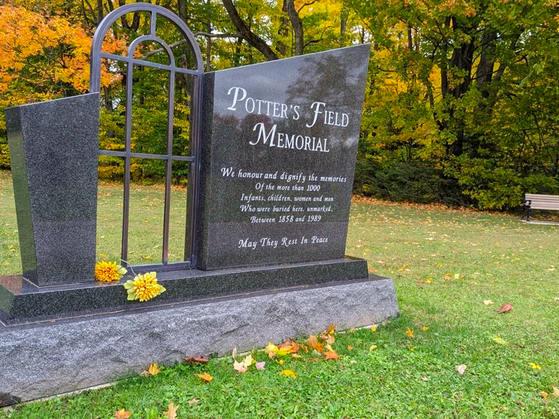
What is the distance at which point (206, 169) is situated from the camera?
356 centimetres

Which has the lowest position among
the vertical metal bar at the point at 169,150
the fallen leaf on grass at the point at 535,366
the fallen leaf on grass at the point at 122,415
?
the fallen leaf on grass at the point at 122,415

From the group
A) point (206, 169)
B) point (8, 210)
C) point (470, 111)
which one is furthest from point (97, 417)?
point (470, 111)

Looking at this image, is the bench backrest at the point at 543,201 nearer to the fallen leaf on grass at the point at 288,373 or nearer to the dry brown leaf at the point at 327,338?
the dry brown leaf at the point at 327,338

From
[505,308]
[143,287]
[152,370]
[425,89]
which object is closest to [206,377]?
[152,370]

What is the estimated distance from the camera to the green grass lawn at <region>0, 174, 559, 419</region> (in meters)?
2.68

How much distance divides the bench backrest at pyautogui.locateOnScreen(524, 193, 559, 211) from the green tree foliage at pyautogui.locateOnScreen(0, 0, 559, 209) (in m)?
1.98

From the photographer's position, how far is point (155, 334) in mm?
3029

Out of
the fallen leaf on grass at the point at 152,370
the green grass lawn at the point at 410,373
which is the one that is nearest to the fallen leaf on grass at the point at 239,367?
the green grass lawn at the point at 410,373

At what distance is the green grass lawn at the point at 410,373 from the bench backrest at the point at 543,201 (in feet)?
27.2

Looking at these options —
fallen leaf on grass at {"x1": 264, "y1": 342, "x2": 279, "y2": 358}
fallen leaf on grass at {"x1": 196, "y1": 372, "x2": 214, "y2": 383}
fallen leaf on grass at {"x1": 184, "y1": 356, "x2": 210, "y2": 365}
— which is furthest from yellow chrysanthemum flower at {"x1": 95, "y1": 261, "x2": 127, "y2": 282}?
fallen leaf on grass at {"x1": 264, "y1": 342, "x2": 279, "y2": 358}

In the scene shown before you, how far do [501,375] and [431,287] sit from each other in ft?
7.80

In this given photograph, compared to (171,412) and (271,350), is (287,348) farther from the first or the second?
(171,412)

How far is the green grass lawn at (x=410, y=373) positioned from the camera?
2.68 meters

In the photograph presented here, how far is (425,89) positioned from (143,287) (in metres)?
17.6
